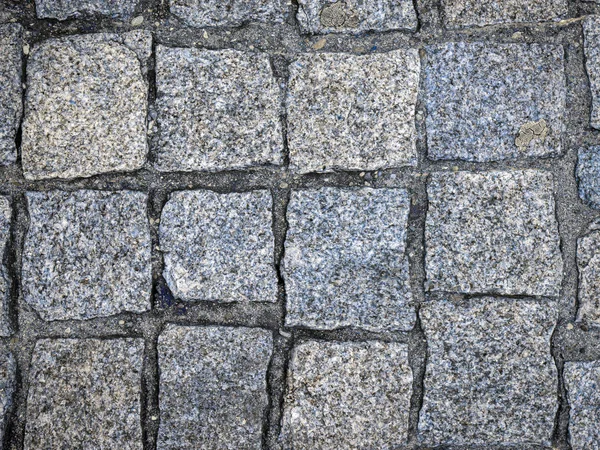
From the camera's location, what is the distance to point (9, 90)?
5.53 ft

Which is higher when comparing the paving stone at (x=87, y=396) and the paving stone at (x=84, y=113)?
the paving stone at (x=84, y=113)

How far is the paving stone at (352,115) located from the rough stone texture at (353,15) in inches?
4.1

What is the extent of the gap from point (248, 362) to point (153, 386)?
302 millimetres

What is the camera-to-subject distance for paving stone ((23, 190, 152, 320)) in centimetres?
169

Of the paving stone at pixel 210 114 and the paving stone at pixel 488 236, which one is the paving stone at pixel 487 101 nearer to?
the paving stone at pixel 488 236

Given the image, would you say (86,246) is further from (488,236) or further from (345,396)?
(488,236)

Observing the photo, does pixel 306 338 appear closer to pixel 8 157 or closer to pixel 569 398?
pixel 569 398

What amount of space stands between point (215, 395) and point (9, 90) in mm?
1101

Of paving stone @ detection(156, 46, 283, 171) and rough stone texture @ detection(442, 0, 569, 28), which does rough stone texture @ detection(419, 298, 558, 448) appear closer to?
paving stone @ detection(156, 46, 283, 171)

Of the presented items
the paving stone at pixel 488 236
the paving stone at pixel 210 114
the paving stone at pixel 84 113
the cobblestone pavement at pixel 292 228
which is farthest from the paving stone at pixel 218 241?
the paving stone at pixel 488 236

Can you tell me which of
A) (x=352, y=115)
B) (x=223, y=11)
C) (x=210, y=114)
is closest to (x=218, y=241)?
(x=210, y=114)

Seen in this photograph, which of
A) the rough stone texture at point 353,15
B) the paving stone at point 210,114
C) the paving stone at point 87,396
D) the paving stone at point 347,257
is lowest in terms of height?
the paving stone at point 87,396

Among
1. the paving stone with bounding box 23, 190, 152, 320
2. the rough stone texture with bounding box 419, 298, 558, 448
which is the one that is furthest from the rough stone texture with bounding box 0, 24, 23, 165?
the rough stone texture with bounding box 419, 298, 558, 448

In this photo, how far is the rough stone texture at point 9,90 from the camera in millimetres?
1684
